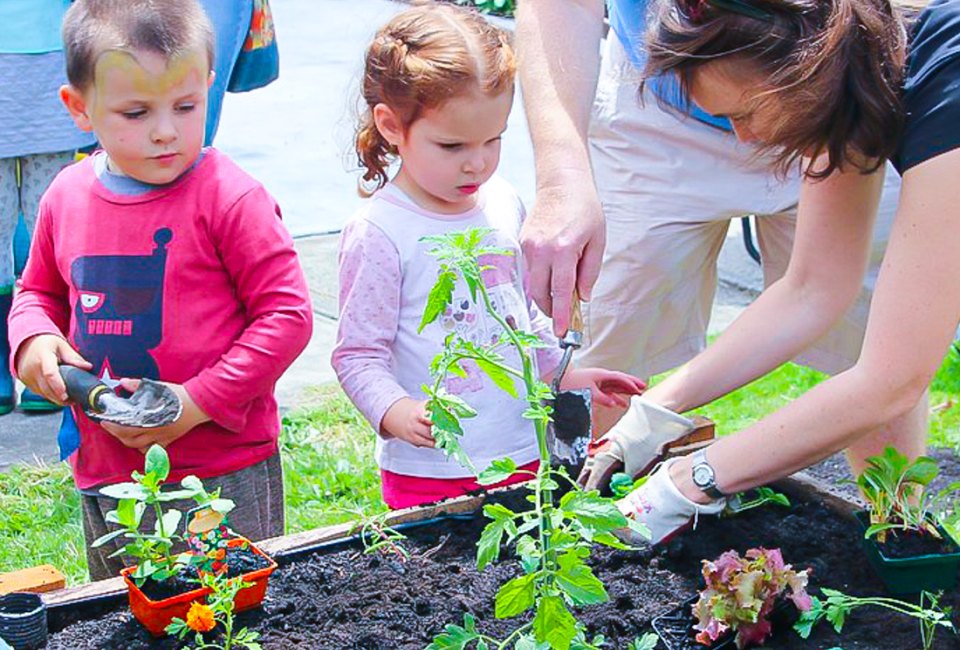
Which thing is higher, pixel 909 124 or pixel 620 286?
pixel 909 124

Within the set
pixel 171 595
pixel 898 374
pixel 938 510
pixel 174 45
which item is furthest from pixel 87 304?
pixel 938 510

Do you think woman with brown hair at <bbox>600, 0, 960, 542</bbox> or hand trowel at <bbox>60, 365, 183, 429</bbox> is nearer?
woman with brown hair at <bbox>600, 0, 960, 542</bbox>

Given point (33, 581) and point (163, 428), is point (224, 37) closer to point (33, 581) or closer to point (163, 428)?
point (163, 428)

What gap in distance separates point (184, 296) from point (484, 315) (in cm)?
53

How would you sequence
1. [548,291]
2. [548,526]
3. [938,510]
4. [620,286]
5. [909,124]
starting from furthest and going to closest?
[938,510]
[620,286]
[548,291]
[909,124]
[548,526]

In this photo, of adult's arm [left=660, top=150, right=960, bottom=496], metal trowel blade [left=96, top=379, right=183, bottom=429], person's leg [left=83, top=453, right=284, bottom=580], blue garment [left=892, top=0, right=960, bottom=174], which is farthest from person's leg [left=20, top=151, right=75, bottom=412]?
blue garment [left=892, top=0, right=960, bottom=174]

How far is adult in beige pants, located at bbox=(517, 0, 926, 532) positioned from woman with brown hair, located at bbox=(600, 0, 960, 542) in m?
0.27

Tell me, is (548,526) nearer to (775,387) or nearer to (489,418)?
(489,418)

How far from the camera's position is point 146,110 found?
2227 millimetres

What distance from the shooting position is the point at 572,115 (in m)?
2.20

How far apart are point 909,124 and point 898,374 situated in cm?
35

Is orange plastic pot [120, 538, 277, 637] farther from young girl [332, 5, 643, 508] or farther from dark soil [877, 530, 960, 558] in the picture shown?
dark soil [877, 530, 960, 558]

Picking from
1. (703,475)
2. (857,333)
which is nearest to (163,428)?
(703,475)

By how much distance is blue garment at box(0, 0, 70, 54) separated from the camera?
3520 mm
